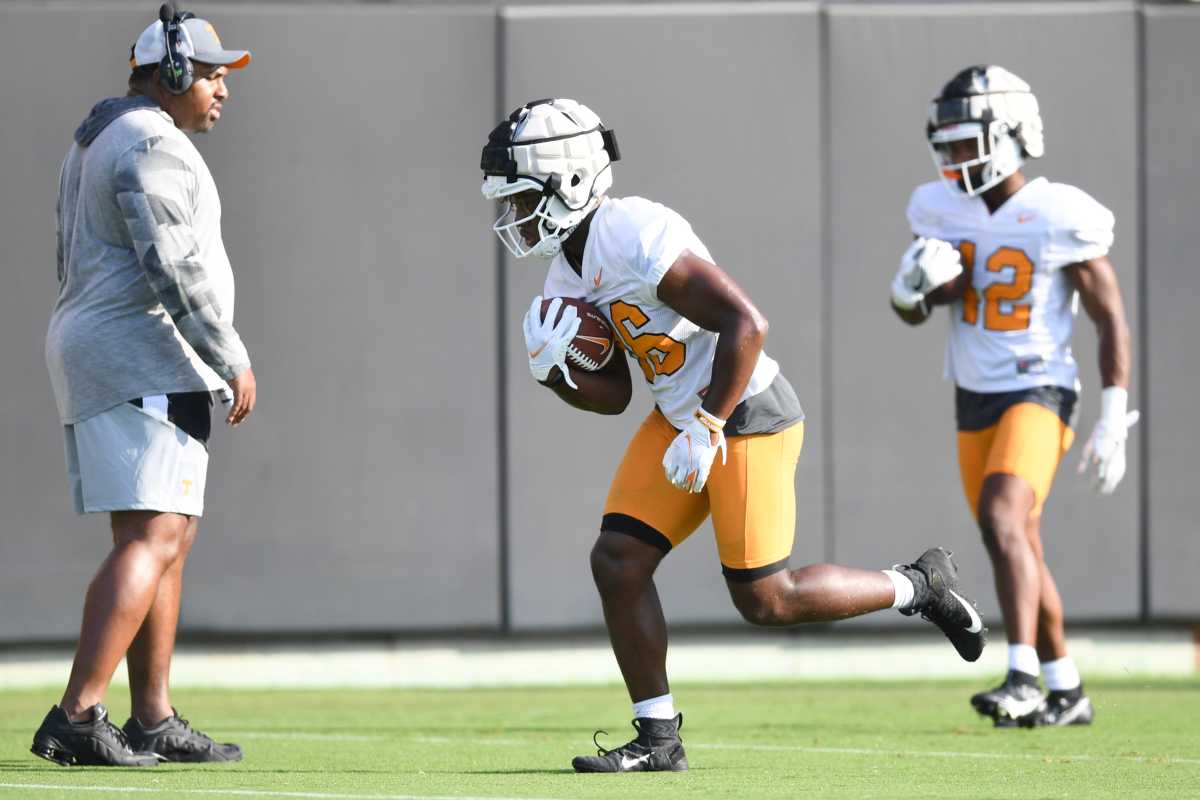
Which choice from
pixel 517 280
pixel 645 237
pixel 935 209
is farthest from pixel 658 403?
pixel 517 280

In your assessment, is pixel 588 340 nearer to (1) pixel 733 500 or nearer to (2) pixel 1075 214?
(1) pixel 733 500

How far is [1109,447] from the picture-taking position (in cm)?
551

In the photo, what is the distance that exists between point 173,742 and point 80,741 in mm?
339

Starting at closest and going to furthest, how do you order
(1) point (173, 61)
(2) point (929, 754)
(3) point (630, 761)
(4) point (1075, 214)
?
(3) point (630, 761), (1) point (173, 61), (2) point (929, 754), (4) point (1075, 214)

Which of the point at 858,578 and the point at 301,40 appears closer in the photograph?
the point at 858,578

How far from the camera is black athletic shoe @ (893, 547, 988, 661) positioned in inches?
181

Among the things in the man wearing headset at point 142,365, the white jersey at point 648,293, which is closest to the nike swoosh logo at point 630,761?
the white jersey at point 648,293

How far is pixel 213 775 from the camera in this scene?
4.26 m

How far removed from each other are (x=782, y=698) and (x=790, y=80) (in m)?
2.46

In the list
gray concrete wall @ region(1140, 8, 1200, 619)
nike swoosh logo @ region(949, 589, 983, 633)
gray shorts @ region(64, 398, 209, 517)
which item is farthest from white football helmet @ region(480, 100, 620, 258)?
gray concrete wall @ region(1140, 8, 1200, 619)

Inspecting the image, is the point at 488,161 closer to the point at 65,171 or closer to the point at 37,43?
the point at 65,171

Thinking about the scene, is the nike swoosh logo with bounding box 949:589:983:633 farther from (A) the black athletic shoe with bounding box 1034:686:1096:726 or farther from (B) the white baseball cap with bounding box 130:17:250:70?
(B) the white baseball cap with bounding box 130:17:250:70

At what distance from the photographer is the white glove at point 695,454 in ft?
13.5

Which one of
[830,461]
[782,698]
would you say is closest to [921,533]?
[830,461]
